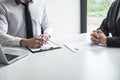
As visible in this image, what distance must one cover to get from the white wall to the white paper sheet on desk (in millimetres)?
1630

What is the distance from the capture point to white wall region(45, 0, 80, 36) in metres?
3.29

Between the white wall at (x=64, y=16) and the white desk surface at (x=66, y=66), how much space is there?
5.98 feet

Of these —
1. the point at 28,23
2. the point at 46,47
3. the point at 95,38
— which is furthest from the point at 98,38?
the point at 28,23

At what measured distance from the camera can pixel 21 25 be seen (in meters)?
2.05

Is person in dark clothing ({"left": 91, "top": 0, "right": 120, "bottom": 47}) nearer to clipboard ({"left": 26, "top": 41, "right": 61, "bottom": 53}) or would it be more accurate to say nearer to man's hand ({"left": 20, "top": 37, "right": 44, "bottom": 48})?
clipboard ({"left": 26, "top": 41, "right": 61, "bottom": 53})

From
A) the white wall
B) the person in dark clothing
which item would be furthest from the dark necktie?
the white wall

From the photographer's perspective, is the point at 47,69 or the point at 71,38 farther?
the point at 71,38

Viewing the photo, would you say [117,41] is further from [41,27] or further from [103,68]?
[41,27]

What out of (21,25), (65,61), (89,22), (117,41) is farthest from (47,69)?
(89,22)

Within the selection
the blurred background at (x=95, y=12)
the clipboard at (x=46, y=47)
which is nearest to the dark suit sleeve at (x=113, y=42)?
the clipboard at (x=46, y=47)

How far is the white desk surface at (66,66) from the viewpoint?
1125 millimetres

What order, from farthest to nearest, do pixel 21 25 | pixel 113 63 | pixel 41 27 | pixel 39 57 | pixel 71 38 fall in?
pixel 41 27 → pixel 21 25 → pixel 71 38 → pixel 39 57 → pixel 113 63

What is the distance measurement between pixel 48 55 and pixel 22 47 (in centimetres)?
30

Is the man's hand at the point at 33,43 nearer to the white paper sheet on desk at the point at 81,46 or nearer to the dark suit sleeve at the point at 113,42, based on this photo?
the white paper sheet on desk at the point at 81,46
